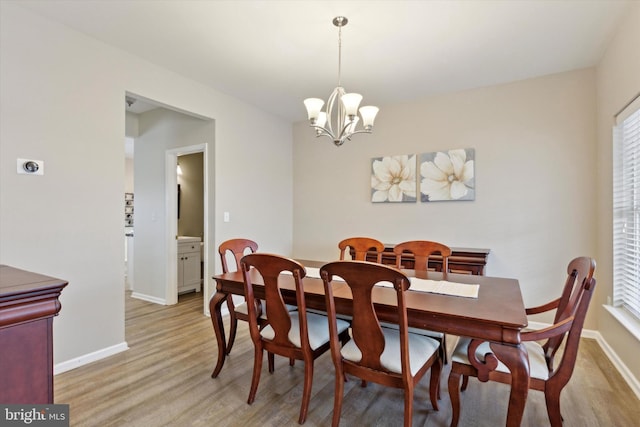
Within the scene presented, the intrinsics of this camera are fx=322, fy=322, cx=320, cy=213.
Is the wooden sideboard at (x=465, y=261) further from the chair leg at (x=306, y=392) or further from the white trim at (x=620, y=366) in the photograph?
the chair leg at (x=306, y=392)

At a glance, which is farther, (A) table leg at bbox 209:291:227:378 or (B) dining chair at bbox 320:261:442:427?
(A) table leg at bbox 209:291:227:378

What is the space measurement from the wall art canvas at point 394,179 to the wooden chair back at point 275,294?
252 cm

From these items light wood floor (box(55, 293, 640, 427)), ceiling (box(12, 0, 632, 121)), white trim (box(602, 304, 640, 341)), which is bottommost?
light wood floor (box(55, 293, 640, 427))

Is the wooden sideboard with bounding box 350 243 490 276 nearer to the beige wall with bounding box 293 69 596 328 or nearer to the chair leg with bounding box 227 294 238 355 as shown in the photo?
the beige wall with bounding box 293 69 596 328

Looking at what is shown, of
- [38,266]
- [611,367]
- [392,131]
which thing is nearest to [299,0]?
[392,131]

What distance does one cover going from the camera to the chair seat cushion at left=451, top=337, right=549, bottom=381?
5.22 ft

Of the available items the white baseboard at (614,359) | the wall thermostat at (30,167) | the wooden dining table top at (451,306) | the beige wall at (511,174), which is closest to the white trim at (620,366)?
the white baseboard at (614,359)

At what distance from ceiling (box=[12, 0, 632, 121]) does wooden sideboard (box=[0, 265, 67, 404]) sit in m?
2.05

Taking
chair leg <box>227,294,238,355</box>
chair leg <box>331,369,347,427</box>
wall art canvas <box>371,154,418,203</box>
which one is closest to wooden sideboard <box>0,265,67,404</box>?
chair leg <box>331,369,347,427</box>

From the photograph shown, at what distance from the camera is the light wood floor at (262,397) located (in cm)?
188

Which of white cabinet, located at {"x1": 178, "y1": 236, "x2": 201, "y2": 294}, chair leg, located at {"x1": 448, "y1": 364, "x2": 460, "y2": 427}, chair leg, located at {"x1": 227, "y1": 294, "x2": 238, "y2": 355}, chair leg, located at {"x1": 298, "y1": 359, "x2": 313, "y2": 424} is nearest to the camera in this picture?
chair leg, located at {"x1": 448, "y1": 364, "x2": 460, "y2": 427}

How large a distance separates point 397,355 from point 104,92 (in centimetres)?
304

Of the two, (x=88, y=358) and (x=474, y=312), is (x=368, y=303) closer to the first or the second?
(x=474, y=312)

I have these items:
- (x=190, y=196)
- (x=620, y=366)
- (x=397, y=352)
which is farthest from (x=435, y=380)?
(x=190, y=196)
